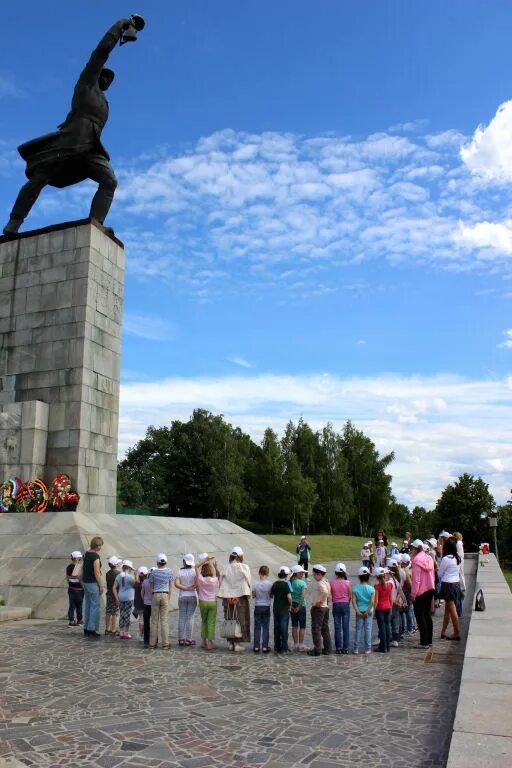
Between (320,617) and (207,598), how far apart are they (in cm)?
184

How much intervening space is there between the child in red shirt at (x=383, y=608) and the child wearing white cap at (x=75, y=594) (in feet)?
17.7

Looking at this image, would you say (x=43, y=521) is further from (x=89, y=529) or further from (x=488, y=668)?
(x=488, y=668)

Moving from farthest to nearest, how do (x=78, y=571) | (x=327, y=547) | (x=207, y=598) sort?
(x=327, y=547), (x=78, y=571), (x=207, y=598)

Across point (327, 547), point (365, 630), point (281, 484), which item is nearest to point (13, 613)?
point (365, 630)

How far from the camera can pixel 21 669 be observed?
835 cm

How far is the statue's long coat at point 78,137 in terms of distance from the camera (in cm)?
2073

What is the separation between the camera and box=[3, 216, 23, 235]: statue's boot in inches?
834

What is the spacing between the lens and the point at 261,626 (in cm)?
1014

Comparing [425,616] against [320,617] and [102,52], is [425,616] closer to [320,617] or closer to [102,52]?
[320,617]

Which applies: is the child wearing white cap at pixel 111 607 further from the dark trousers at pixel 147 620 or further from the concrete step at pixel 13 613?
the concrete step at pixel 13 613

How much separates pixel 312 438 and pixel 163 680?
6439cm

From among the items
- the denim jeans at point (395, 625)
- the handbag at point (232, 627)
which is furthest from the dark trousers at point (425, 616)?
the handbag at point (232, 627)

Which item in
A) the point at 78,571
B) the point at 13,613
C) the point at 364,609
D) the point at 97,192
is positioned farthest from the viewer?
the point at 97,192

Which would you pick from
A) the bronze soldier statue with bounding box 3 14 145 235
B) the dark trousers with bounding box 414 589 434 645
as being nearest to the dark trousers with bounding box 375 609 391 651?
the dark trousers with bounding box 414 589 434 645
